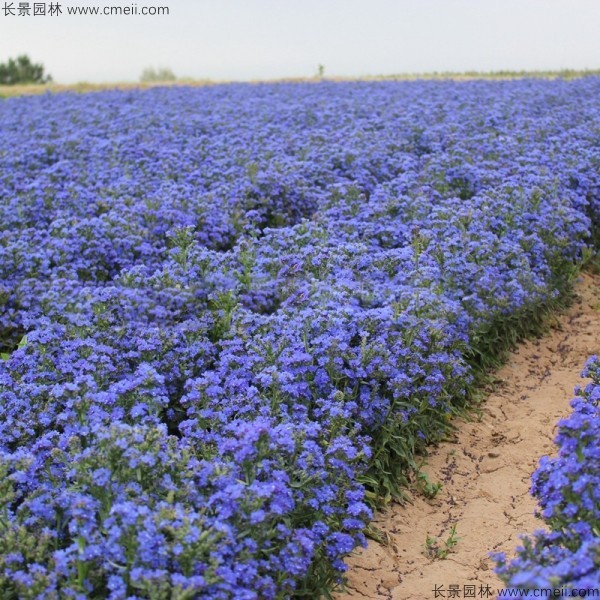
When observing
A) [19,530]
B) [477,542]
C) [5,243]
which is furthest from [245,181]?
[19,530]

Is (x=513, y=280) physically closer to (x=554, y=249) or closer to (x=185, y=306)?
(x=554, y=249)

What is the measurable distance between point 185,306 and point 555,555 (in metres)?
3.53

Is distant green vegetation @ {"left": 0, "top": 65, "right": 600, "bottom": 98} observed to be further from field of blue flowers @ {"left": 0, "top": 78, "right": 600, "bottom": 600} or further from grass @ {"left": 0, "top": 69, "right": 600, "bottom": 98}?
field of blue flowers @ {"left": 0, "top": 78, "right": 600, "bottom": 600}

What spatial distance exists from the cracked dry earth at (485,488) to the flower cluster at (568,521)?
1035mm

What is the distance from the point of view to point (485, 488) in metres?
5.69

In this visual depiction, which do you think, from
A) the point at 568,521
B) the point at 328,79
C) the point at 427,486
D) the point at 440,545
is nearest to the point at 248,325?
the point at 427,486

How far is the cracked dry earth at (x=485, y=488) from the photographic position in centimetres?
478

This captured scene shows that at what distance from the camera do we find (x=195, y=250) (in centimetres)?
683

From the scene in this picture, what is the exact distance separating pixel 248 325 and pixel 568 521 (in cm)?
266

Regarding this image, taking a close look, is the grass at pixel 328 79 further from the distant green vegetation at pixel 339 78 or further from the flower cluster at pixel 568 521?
the flower cluster at pixel 568 521

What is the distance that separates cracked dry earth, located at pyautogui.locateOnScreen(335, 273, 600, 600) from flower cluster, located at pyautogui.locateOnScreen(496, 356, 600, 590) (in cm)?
104

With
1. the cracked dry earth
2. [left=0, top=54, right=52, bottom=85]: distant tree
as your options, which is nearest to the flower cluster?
the cracked dry earth

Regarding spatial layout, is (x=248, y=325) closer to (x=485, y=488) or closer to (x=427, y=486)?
(x=427, y=486)

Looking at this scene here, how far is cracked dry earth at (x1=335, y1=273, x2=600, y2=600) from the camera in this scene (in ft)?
15.7
